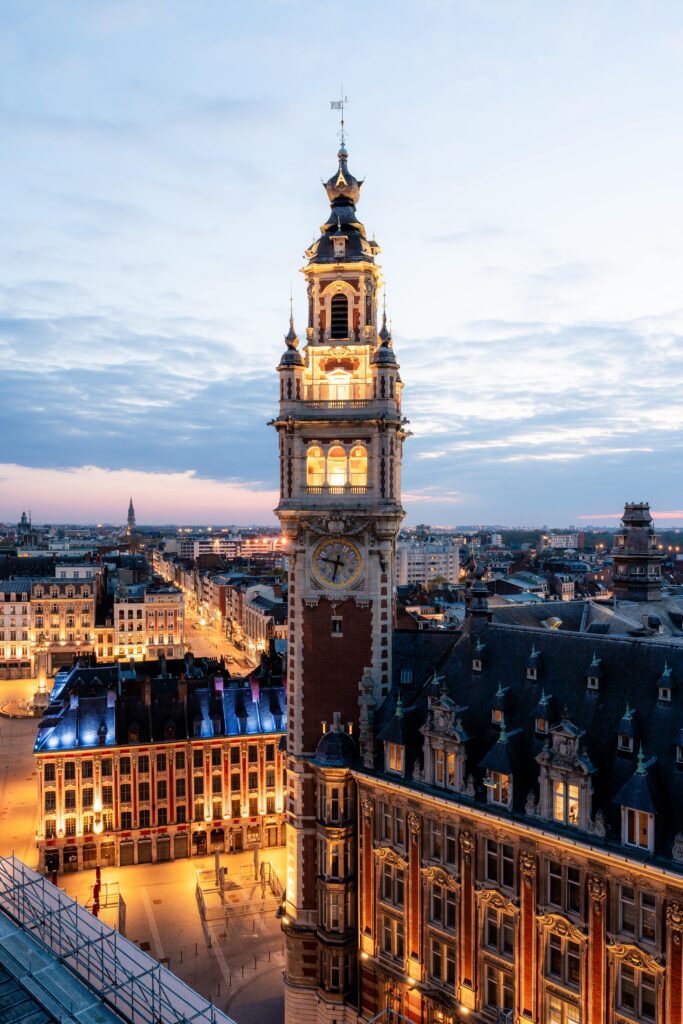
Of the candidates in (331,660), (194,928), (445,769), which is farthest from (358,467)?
(194,928)

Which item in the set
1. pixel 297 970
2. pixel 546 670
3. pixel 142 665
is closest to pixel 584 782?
pixel 546 670

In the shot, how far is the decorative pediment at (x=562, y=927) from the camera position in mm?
44594

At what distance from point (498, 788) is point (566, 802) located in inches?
195

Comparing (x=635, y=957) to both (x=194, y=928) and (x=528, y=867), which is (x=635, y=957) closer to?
(x=528, y=867)

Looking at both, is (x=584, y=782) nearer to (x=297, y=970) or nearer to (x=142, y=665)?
(x=297, y=970)

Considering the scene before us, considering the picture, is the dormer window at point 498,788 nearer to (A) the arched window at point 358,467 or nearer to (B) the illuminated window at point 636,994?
(B) the illuminated window at point 636,994

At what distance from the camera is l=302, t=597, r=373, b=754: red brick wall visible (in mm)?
61656

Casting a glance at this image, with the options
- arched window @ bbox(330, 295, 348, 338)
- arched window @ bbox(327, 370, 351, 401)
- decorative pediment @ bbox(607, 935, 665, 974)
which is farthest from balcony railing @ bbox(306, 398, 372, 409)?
decorative pediment @ bbox(607, 935, 665, 974)

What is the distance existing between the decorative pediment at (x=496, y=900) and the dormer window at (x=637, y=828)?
9.40m

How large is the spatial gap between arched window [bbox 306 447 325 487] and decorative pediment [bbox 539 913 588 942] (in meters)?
34.3

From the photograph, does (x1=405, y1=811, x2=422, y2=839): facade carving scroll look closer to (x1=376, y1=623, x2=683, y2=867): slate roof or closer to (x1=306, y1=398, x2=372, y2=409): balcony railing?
(x1=376, y1=623, x2=683, y2=867): slate roof

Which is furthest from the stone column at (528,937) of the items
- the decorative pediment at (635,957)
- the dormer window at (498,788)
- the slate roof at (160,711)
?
the slate roof at (160,711)

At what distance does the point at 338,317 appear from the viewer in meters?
63.9

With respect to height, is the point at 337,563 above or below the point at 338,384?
below
